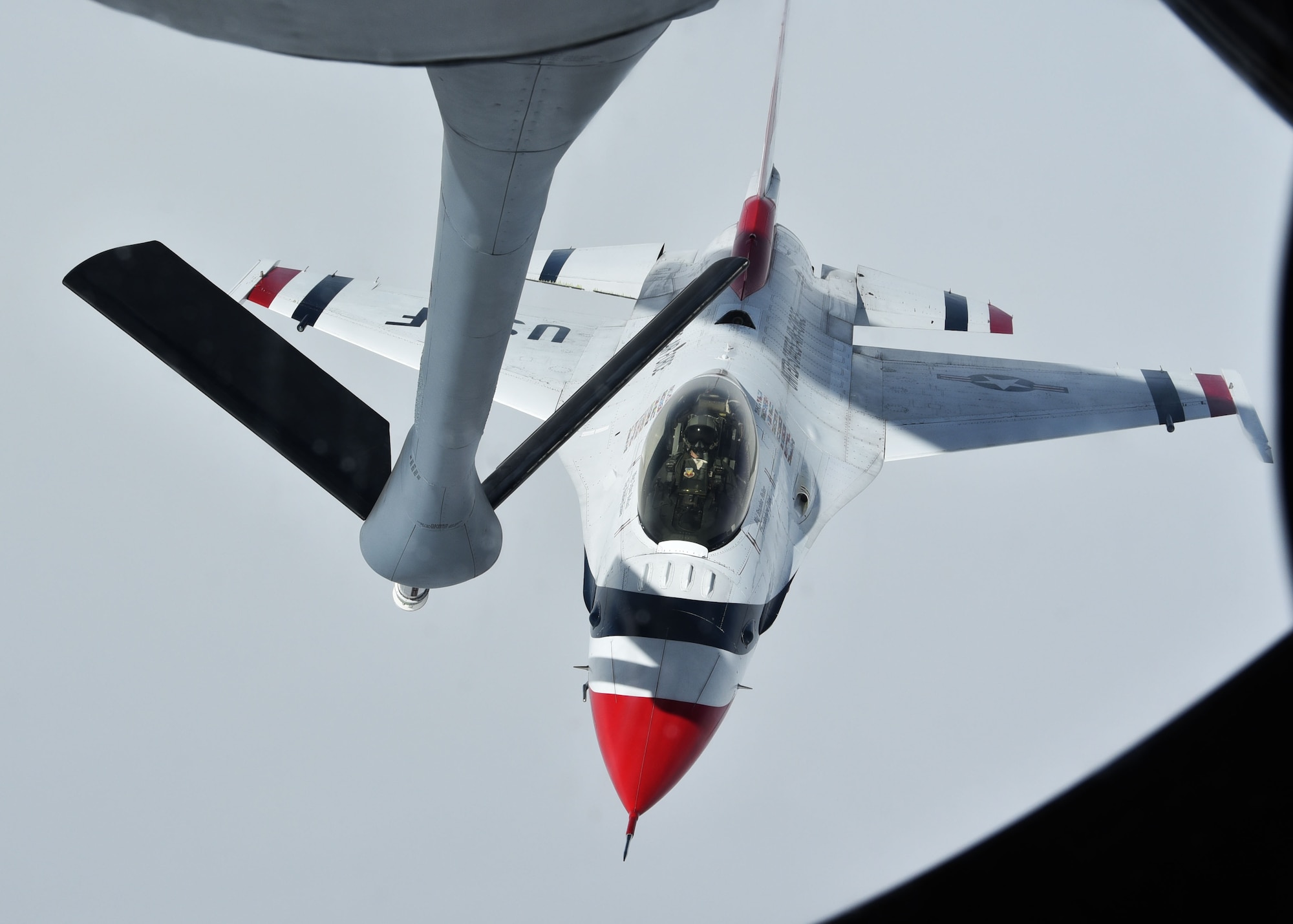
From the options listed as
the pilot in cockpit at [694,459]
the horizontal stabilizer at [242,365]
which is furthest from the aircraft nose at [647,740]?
the horizontal stabilizer at [242,365]

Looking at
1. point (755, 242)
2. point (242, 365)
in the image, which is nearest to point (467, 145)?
point (242, 365)

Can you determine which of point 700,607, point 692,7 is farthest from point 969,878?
point 700,607

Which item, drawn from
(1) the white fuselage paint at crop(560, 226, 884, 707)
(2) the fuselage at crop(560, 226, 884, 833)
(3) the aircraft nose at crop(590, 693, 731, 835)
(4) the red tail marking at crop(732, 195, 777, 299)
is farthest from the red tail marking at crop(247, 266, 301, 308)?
(3) the aircraft nose at crop(590, 693, 731, 835)

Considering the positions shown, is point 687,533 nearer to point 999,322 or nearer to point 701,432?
point 701,432

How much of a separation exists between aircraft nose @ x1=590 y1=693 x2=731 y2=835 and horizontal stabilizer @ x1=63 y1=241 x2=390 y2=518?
2.86m

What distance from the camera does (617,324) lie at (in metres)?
11.1

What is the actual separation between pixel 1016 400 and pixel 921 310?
164 cm

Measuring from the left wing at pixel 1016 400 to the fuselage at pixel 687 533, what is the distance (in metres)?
1.31

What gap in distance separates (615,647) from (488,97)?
4963 mm

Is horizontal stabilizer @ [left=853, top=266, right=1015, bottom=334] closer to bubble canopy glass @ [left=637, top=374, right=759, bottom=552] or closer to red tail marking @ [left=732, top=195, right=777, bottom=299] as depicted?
red tail marking @ [left=732, top=195, right=777, bottom=299]

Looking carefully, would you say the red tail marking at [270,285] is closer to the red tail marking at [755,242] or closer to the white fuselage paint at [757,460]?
the white fuselage paint at [757,460]

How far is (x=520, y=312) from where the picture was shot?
11523mm

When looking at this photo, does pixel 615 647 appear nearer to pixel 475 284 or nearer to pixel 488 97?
pixel 475 284

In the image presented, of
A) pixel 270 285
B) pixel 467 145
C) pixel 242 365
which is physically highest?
pixel 270 285
